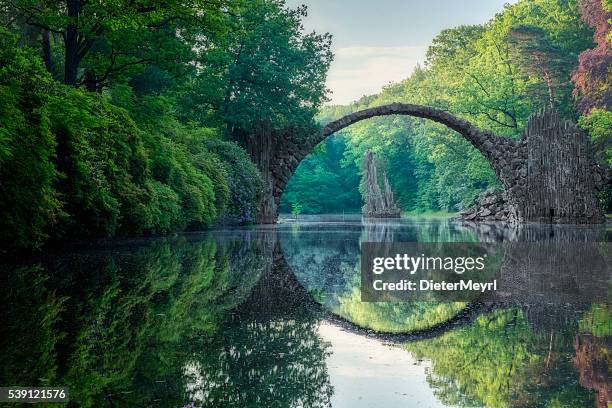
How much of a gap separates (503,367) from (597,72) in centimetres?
3492

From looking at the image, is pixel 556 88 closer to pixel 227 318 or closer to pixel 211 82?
pixel 211 82

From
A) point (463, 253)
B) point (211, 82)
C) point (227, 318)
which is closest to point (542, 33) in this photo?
point (211, 82)

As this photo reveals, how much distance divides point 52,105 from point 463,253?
7036 millimetres

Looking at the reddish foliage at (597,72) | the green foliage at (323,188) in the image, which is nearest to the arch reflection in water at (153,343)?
the reddish foliage at (597,72)

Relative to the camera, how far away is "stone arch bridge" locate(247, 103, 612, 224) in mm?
29703

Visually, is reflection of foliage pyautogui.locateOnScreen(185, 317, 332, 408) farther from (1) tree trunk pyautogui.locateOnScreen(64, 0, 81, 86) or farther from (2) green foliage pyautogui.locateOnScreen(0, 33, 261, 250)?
(1) tree trunk pyautogui.locateOnScreen(64, 0, 81, 86)

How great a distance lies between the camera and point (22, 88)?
32.4 feet

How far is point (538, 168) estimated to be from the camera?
30719 millimetres

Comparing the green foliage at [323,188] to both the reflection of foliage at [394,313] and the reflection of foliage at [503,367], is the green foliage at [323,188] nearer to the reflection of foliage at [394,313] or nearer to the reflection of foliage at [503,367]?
the reflection of foliage at [394,313]

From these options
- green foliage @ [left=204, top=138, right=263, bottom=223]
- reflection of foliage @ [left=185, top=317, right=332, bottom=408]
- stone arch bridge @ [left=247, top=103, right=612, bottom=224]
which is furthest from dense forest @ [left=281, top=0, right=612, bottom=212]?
reflection of foliage @ [left=185, top=317, right=332, bottom=408]

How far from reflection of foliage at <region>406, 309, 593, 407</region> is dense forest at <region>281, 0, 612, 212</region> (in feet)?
92.7

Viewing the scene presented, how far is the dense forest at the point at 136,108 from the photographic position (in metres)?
9.80

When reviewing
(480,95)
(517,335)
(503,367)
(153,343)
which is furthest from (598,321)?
(480,95)

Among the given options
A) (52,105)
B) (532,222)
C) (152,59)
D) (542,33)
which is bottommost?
(532,222)
